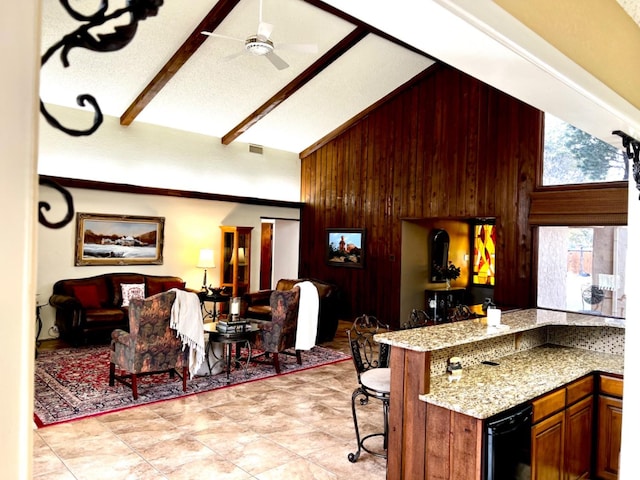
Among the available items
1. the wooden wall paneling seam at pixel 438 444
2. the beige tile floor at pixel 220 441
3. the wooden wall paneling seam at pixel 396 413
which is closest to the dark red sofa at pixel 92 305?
the beige tile floor at pixel 220 441

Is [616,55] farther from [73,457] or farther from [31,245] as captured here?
[73,457]

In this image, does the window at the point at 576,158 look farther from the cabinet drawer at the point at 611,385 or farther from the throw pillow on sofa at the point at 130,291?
the throw pillow on sofa at the point at 130,291

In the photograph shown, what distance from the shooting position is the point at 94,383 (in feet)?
17.3

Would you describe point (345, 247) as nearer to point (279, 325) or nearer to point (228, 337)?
point (279, 325)

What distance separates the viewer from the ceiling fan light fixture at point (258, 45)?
5141 mm

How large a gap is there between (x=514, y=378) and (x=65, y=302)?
20.8 ft

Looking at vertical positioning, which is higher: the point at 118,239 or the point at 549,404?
the point at 118,239

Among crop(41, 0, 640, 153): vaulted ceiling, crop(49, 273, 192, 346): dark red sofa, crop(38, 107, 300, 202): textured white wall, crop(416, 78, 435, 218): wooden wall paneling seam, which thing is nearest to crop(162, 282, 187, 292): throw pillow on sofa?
crop(49, 273, 192, 346): dark red sofa

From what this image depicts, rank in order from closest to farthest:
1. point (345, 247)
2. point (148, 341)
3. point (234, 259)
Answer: point (148, 341) < point (234, 259) < point (345, 247)

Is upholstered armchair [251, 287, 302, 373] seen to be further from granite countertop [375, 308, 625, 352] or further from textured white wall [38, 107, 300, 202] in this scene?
textured white wall [38, 107, 300, 202]

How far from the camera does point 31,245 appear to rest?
2.28 feet

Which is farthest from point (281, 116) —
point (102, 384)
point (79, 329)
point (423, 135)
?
point (102, 384)

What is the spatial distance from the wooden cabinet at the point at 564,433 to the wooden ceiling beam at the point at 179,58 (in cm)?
551

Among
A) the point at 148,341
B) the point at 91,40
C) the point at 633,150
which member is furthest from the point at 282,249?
the point at 91,40
